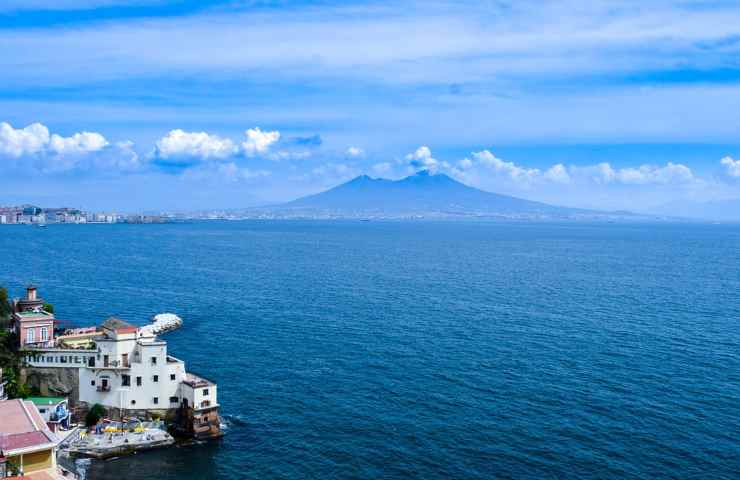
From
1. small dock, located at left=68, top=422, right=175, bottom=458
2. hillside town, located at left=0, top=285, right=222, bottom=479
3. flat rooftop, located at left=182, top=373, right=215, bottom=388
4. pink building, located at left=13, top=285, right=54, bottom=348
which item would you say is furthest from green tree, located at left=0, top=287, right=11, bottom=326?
flat rooftop, located at left=182, top=373, right=215, bottom=388

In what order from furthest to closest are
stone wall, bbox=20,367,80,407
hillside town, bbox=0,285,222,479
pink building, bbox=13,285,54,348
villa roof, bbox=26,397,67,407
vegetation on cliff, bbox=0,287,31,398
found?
pink building, bbox=13,285,54,348, stone wall, bbox=20,367,80,407, vegetation on cliff, bbox=0,287,31,398, villa roof, bbox=26,397,67,407, hillside town, bbox=0,285,222,479

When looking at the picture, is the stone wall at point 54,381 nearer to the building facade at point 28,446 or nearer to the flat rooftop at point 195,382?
the flat rooftop at point 195,382

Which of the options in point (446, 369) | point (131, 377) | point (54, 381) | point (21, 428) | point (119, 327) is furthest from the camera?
point (446, 369)

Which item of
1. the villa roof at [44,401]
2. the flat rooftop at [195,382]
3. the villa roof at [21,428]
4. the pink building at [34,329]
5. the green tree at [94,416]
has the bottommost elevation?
the green tree at [94,416]

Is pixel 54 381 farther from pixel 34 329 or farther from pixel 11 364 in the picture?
pixel 34 329

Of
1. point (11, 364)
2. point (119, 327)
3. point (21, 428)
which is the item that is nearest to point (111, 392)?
point (119, 327)

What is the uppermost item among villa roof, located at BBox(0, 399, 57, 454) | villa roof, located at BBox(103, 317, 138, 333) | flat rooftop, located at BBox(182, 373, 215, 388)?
villa roof, located at BBox(103, 317, 138, 333)

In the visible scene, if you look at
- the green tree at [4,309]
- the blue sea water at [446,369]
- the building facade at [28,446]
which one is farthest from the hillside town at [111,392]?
the building facade at [28,446]

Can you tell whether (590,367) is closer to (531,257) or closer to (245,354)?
(245,354)

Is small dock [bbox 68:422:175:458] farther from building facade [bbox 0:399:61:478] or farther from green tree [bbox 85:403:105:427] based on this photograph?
building facade [bbox 0:399:61:478]
